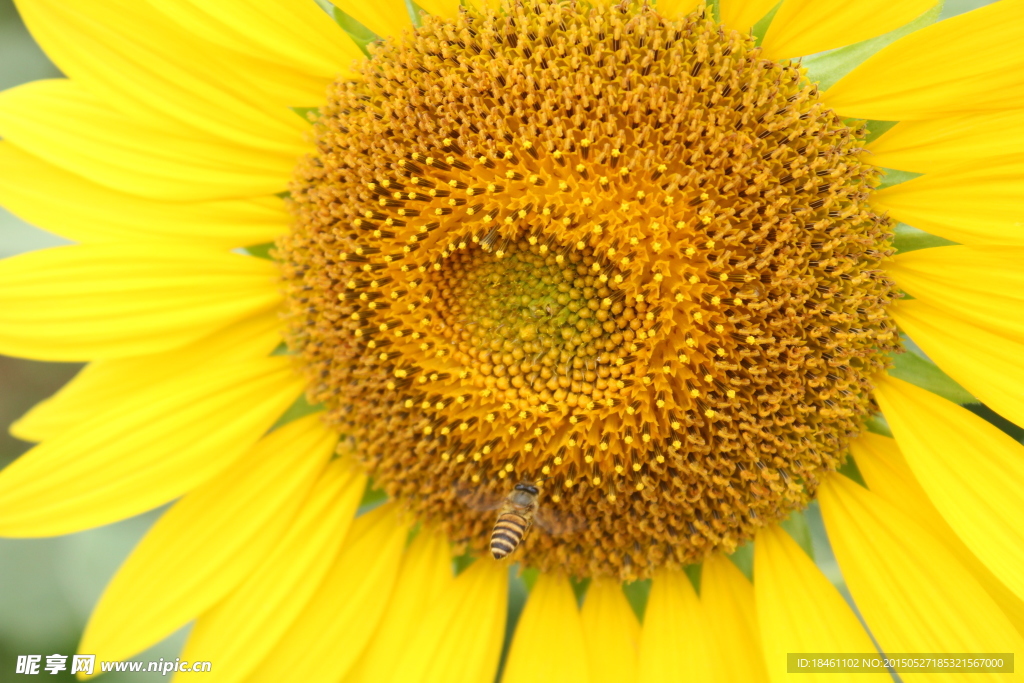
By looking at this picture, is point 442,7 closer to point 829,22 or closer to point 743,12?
point 743,12

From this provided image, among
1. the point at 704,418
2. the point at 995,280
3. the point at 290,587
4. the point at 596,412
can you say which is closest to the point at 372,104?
the point at 596,412

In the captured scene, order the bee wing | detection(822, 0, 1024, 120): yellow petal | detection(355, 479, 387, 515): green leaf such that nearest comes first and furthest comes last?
1. detection(822, 0, 1024, 120): yellow petal
2. the bee wing
3. detection(355, 479, 387, 515): green leaf

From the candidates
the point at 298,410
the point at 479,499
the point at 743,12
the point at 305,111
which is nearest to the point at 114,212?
A: the point at 305,111

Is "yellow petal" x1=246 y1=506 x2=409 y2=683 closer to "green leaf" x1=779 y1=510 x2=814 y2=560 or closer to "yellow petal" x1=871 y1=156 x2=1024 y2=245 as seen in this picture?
"green leaf" x1=779 y1=510 x2=814 y2=560

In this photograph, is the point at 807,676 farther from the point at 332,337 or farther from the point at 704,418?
the point at 332,337

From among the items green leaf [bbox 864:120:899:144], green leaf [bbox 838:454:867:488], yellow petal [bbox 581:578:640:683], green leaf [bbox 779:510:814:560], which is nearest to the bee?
yellow petal [bbox 581:578:640:683]

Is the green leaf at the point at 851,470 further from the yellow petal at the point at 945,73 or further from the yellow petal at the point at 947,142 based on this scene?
the yellow petal at the point at 945,73

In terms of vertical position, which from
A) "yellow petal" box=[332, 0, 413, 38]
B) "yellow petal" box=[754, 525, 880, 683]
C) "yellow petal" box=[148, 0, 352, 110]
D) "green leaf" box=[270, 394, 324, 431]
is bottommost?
"green leaf" box=[270, 394, 324, 431]
